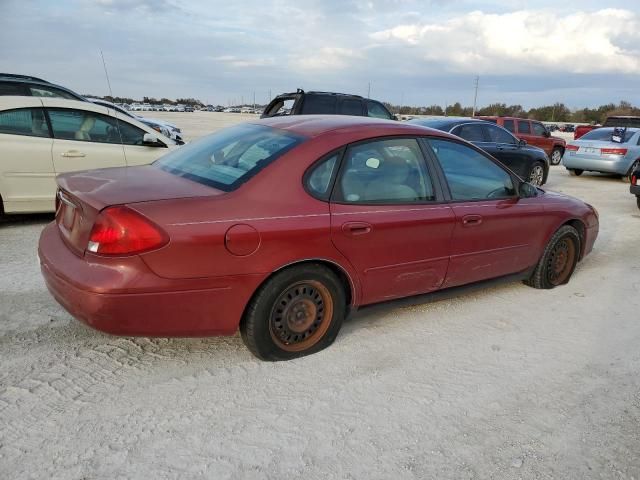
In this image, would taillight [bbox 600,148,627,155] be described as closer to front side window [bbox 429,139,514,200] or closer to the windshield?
the windshield

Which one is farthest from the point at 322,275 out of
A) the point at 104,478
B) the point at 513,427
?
the point at 104,478

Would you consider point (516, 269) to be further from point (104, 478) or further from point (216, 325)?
point (104, 478)

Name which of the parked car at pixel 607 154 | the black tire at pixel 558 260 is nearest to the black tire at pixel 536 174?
the parked car at pixel 607 154

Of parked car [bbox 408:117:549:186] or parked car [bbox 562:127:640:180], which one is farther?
parked car [bbox 562:127:640:180]

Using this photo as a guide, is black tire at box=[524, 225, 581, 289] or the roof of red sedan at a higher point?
the roof of red sedan

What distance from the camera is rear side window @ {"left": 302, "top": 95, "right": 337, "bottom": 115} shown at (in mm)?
10242

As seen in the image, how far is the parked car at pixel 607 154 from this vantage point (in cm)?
1334

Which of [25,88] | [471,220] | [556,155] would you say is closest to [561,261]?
[471,220]

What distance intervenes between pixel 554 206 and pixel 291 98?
703 centimetres

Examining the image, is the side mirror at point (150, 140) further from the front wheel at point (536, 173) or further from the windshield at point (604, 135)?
the windshield at point (604, 135)

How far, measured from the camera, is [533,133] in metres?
17.6

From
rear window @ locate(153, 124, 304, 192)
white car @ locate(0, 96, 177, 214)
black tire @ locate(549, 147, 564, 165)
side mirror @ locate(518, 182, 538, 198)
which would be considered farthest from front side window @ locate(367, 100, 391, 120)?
black tire @ locate(549, 147, 564, 165)

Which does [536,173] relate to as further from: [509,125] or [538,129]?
[538,129]

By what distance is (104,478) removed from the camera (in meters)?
2.22
